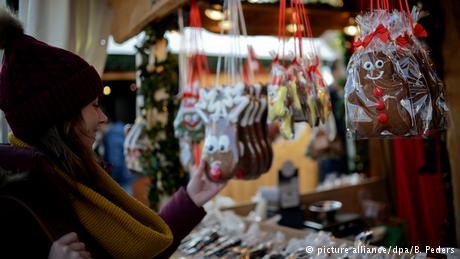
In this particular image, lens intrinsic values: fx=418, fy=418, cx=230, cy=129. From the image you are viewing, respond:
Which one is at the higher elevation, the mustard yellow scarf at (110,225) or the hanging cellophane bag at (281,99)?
the hanging cellophane bag at (281,99)

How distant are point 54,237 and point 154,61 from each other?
1447mm

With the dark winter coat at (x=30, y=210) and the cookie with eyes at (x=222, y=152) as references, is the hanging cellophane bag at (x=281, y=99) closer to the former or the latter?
the cookie with eyes at (x=222, y=152)

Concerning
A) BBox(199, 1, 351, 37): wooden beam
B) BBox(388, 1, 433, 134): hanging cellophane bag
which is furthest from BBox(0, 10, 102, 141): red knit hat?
BBox(199, 1, 351, 37): wooden beam

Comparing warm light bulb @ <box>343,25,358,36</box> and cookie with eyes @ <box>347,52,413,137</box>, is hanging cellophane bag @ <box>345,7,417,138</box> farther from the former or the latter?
warm light bulb @ <box>343,25,358,36</box>

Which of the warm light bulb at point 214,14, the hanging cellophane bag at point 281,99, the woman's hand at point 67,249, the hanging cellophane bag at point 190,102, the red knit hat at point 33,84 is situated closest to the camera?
the woman's hand at point 67,249

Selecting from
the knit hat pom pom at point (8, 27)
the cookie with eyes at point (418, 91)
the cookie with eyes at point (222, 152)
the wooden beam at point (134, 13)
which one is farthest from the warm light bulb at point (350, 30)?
the knit hat pom pom at point (8, 27)

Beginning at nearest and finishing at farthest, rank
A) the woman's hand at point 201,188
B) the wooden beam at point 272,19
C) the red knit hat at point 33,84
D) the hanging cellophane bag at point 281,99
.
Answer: the red knit hat at point 33,84
the hanging cellophane bag at point 281,99
the woman's hand at point 201,188
the wooden beam at point 272,19

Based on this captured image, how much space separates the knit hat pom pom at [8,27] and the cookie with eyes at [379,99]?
0.88m

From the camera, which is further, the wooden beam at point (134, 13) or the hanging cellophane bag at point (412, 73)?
the wooden beam at point (134, 13)

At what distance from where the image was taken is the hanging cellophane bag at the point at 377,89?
109 cm

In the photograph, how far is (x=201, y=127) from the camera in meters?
1.86

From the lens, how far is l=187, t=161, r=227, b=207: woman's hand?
158 cm

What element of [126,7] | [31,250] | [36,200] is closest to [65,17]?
[126,7]

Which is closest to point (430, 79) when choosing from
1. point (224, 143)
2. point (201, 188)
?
point (224, 143)
